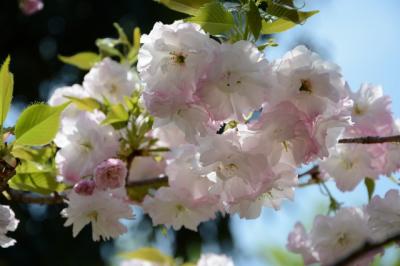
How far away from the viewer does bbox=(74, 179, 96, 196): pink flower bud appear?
1222 mm

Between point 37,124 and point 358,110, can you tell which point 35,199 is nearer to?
point 37,124

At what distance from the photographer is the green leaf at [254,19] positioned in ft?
3.18

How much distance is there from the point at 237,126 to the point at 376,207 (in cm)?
36

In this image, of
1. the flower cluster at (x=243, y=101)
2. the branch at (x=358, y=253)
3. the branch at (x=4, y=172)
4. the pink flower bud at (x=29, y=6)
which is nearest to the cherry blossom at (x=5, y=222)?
the branch at (x=4, y=172)

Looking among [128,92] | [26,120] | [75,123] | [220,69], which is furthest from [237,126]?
[128,92]

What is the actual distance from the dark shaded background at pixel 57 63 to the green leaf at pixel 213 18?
4.45 m

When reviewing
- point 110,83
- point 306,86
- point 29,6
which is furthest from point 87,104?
point 29,6

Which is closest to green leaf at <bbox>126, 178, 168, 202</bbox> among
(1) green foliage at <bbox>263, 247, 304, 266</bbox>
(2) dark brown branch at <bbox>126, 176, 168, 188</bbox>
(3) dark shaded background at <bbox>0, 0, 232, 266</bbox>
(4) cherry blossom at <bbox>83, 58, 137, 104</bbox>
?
(2) dark brown branch at <bbox>126, 176, 168, 188</bbox>

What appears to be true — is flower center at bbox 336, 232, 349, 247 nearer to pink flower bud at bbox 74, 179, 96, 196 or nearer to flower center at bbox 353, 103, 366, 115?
flower center at bbox 353, 103, 366, 115

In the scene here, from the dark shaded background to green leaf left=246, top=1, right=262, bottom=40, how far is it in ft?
14.6

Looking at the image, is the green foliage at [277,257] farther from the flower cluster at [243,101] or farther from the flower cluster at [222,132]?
the flower cluster at [243,101]

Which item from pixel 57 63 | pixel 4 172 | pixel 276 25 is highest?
pixel 276 25

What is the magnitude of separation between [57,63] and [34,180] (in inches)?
207

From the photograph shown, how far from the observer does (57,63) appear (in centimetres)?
635
